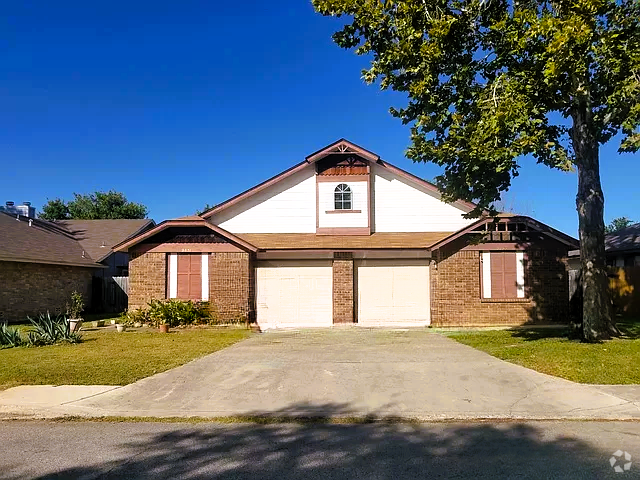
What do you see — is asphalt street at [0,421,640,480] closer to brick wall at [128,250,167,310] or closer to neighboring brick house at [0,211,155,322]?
brick wall at [128,250,167,310]

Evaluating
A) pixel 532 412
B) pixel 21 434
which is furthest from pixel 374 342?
pixel 21 434

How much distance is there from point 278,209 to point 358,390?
1282cm

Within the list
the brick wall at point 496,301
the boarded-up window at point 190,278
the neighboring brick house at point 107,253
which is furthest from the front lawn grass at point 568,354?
the neighboring brick house at point 107,253

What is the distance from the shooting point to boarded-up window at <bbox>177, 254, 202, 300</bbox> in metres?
18.9

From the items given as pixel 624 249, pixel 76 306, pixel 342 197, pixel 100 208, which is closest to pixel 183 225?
pixel 76 306

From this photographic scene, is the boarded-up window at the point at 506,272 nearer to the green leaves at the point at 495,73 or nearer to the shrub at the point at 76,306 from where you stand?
the green leaves at the point at 495,73

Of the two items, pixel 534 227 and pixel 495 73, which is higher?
pixel 495 73

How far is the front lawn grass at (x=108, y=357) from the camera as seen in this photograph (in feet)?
31.4

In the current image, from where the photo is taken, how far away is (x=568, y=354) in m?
11.0

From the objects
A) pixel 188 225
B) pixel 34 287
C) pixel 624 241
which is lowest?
pixel 34 287

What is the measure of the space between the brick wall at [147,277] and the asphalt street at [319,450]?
474 inches

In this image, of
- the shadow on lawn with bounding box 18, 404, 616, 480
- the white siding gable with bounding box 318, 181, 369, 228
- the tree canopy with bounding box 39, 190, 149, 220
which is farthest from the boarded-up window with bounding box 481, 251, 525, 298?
the tree canopy with bounding box 39, 190, 149, 220

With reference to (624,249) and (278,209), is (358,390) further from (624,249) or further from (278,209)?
(624,249)

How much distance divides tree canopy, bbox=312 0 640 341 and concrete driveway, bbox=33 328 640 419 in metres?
4.15
